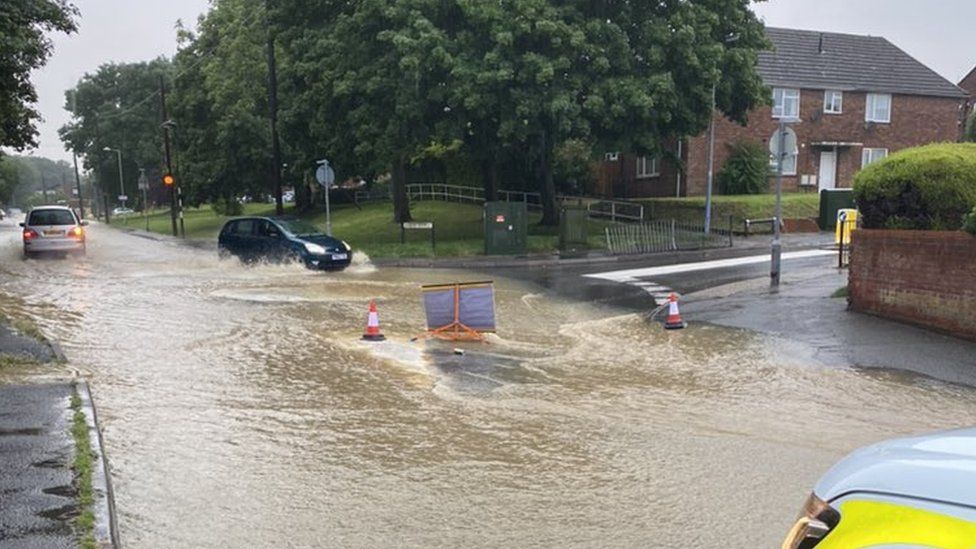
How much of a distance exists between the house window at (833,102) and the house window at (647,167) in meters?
8.81

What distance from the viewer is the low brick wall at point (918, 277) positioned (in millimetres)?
10195

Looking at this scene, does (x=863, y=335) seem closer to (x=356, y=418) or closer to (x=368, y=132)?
(x=356, y=418)

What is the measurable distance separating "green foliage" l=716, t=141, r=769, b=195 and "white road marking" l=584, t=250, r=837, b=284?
42.5 feet

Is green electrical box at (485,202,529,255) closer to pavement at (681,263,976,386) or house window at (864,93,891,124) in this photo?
pavement at (681,263,976,386)

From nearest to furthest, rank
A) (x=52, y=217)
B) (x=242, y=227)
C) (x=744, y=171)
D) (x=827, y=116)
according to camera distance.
A: (x=242, y=227) → (x=52, y=217) → (x=744, y=171) → (x=827, y=116)

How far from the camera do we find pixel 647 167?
128 feet

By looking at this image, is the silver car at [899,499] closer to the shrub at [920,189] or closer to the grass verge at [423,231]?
the shrub at [920,189]

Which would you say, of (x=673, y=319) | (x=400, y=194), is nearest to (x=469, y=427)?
(x=673, y=319)

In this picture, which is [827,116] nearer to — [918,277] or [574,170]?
[574,170]

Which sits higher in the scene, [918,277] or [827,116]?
[827,116]

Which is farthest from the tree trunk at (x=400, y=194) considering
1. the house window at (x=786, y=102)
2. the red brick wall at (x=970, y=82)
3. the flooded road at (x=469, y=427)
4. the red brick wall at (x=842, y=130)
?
the red brick wall at (x=970, y=82)

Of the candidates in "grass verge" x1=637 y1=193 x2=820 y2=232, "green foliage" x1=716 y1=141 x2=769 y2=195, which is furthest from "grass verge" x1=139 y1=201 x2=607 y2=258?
"green foliage" x1=716 y1=141 x2=769 y2=195

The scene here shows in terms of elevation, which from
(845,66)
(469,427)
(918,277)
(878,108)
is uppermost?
(845,66)

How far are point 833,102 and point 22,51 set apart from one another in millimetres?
36765
